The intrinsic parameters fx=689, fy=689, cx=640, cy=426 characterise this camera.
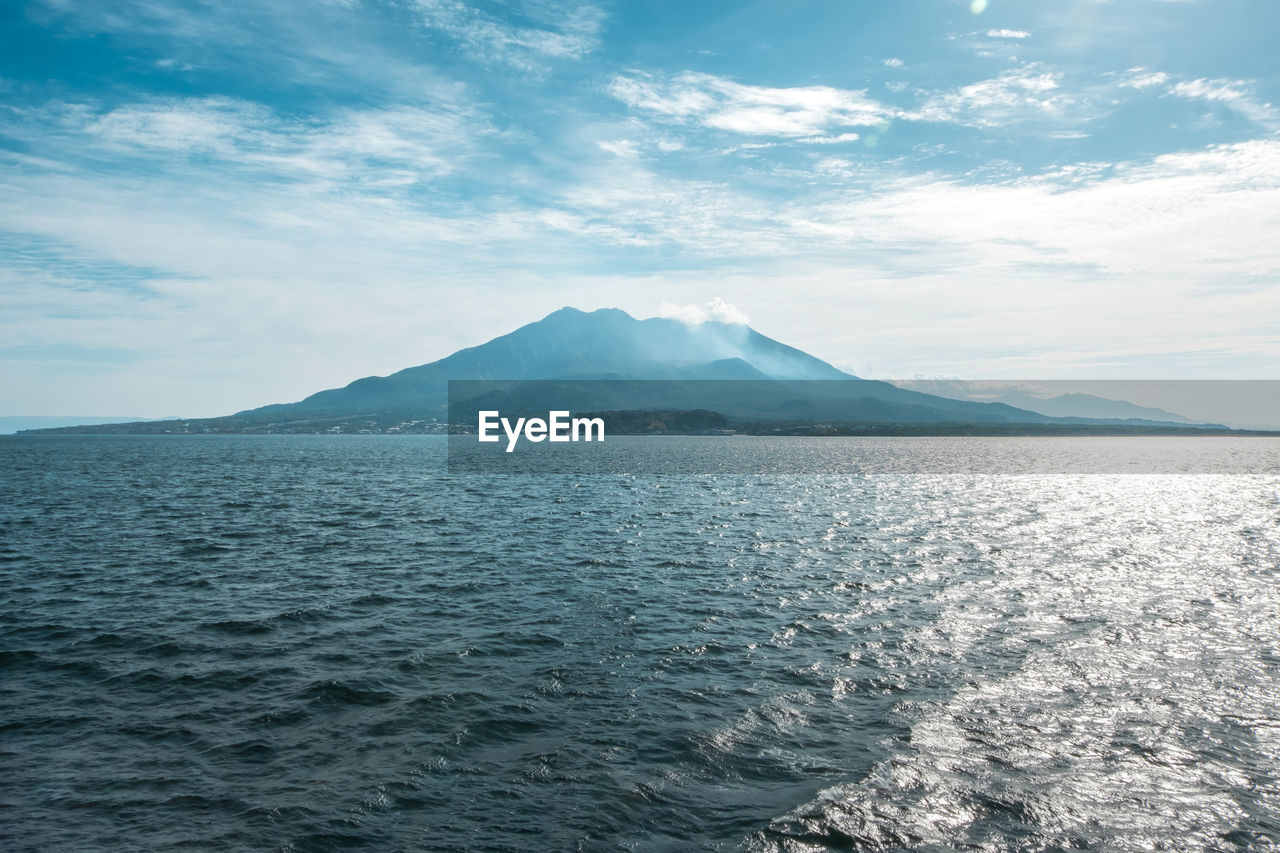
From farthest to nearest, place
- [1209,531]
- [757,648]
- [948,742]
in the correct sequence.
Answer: [1209,531], [757,648], [948,742]

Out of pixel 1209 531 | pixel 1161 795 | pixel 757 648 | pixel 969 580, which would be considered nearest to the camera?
pixel 1161 795

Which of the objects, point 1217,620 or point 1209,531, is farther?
point 1209,531

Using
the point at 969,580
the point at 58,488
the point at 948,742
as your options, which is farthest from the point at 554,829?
the point at 58,488

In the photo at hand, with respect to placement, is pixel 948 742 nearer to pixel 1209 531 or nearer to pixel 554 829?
pixel 554 829

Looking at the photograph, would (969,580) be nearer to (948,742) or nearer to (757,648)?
(757,648)

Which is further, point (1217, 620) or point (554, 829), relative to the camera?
point (1217, 620)

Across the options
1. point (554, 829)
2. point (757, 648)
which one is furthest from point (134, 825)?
point (757, 648)
